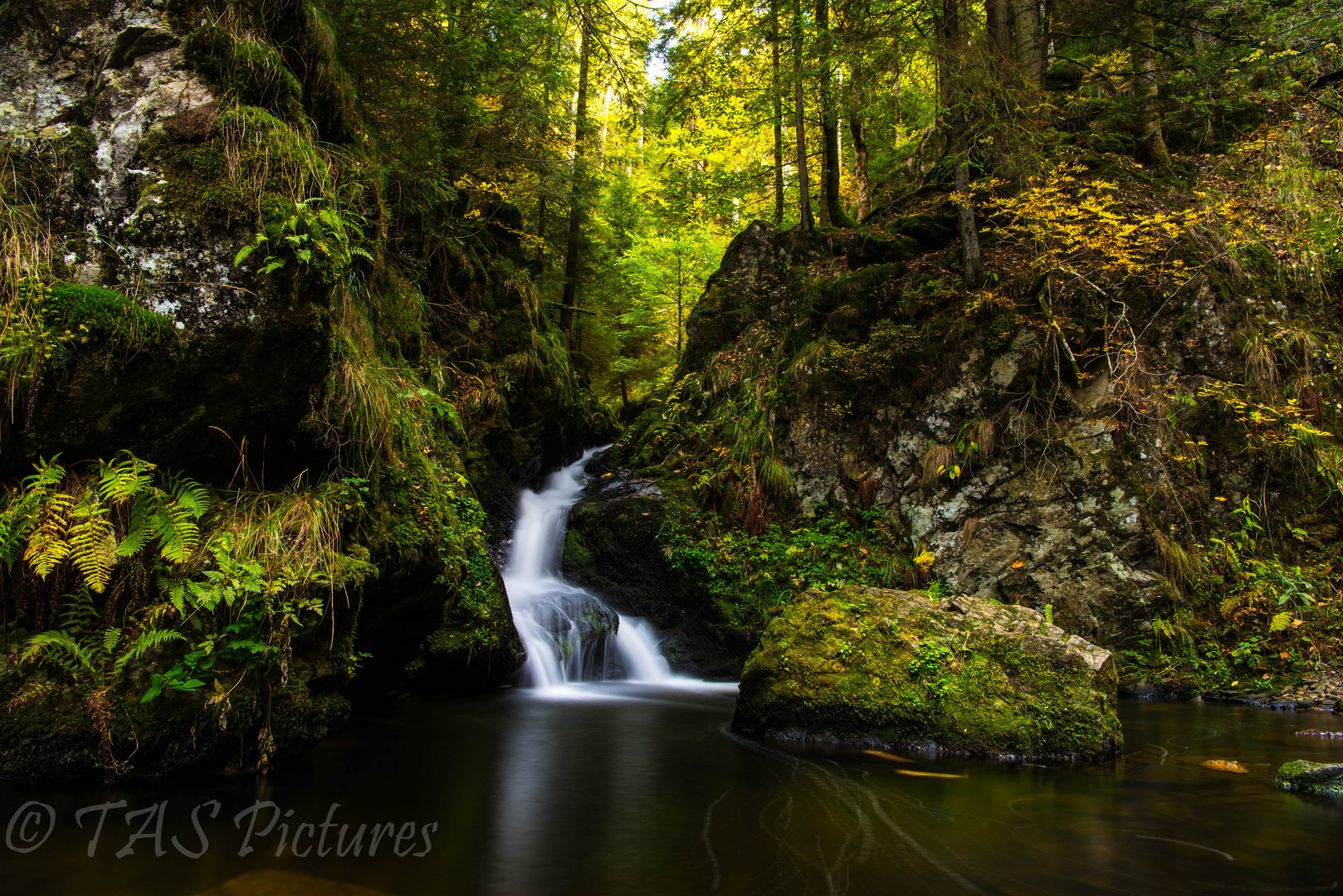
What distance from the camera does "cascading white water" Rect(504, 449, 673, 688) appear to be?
25.7ft

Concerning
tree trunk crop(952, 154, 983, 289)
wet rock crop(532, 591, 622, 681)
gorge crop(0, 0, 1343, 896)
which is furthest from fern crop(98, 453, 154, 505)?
tree trunk crop(952, 154, 983, 289)

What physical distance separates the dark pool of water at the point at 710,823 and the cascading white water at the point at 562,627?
222cm

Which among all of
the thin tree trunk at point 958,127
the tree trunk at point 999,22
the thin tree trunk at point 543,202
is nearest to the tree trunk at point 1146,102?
the tree trunk at point 999,22

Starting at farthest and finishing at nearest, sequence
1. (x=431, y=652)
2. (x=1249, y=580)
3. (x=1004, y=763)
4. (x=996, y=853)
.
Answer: (x=1249, y=580)
(x=431, y=652)
(x=1004, y=763)
(x=996, y=853)

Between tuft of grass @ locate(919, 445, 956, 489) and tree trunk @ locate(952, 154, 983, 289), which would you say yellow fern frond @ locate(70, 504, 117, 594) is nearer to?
tuft of grass @ locate(919, 445, 956, 489)

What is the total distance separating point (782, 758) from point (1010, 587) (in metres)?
4.49

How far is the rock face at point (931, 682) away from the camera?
5.07 metres

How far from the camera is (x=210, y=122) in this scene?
4402 millimetres

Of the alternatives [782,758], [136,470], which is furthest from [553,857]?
[136,470]

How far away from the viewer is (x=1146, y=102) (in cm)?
1022

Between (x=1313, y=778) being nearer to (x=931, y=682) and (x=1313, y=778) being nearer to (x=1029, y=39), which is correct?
(x=931, y=682)

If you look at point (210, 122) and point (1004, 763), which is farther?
point (1004, 763)

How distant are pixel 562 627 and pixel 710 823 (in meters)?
4.53

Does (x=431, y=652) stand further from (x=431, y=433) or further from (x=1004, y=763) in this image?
(x=1004, y=763)
